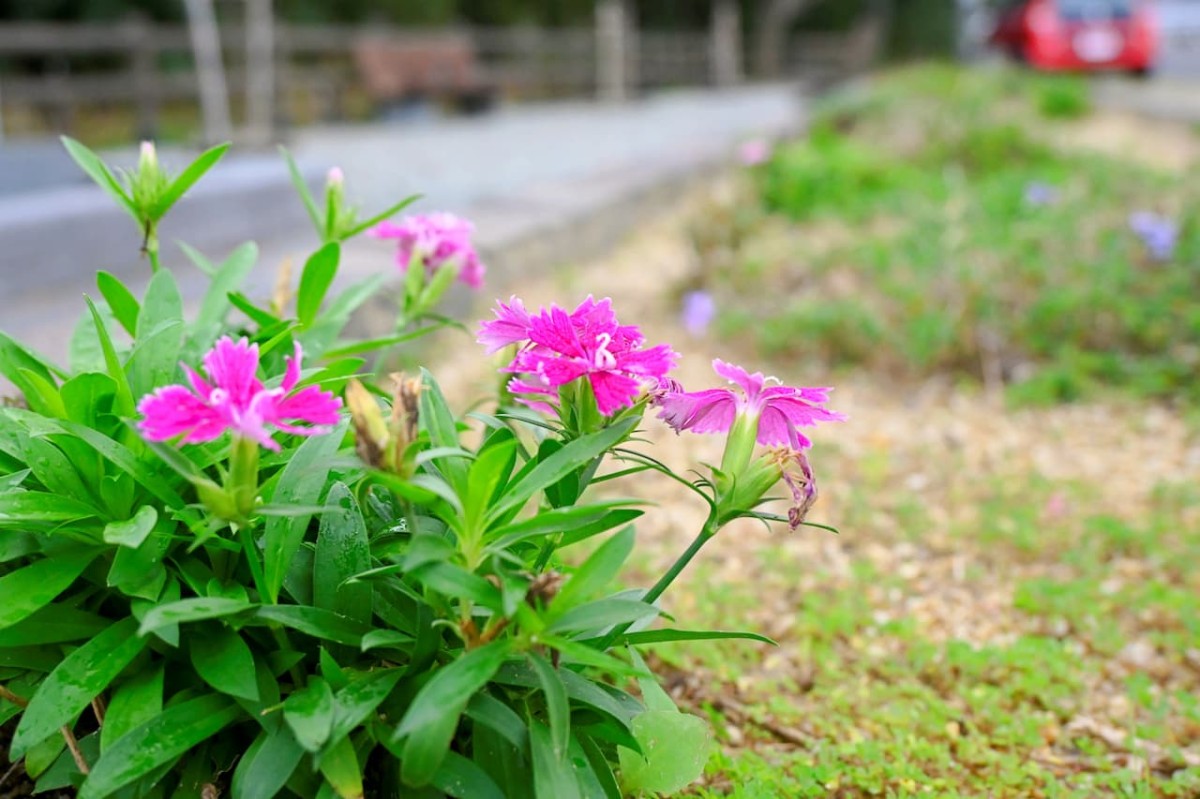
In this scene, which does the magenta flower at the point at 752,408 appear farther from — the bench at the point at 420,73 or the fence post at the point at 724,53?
the fence post at the point at 724,53

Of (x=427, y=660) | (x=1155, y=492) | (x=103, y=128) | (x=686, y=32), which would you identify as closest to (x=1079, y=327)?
(x=1155, y=492)

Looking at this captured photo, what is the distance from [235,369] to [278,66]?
11.0m

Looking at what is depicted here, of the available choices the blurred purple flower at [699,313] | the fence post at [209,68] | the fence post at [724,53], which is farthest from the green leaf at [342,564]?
the fence post at [724,53]

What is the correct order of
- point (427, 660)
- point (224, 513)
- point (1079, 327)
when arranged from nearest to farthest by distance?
point (224, 513) < point (427, 660) < point (1079, 327)

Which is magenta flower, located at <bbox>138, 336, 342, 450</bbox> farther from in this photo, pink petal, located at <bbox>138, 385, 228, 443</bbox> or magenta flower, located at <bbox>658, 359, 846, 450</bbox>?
magenta flower, located at <bbox>658, 359, 846, 450</bbox>

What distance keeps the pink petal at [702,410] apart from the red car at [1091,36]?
14.0m

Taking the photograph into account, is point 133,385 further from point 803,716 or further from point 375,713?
point 803,716

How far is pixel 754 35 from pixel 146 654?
2374 cm

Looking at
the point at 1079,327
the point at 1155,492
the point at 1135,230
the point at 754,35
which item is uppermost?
the point at 754,35

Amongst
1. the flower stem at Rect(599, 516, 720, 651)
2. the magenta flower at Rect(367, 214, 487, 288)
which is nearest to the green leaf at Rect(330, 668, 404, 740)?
the flower stem at Rect(599, 516, 720, 651)

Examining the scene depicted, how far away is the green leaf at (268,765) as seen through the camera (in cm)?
108

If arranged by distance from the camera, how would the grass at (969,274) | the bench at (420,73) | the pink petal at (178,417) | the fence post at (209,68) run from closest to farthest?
the pink petal at (178,417) < the grass at (969,274) < the fence post at (209,68) < the bench at (420,73)

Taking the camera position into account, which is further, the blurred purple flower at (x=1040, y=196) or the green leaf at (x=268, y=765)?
the blurred purple flower at (x=1040, y=196)

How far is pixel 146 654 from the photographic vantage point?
48.6 inches
